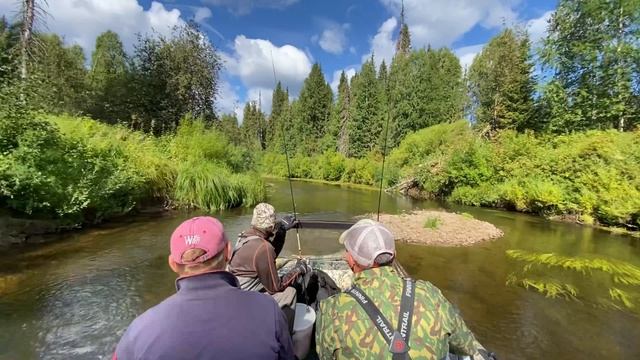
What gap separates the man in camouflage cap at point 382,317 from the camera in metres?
2.09

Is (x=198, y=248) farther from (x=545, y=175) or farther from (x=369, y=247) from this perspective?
(x=545, y=175)

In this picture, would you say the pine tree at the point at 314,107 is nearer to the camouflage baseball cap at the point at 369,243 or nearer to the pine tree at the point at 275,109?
the pine tree at the point at 275,109

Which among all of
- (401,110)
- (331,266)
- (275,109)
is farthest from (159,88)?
(275,109)

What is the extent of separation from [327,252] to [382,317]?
4357 mm

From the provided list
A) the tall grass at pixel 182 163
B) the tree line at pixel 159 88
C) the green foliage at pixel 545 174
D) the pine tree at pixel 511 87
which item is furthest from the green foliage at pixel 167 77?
the pine tree at pixel 511 87

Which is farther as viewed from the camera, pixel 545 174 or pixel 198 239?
pixel 545 174

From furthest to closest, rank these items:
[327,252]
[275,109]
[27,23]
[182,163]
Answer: [275,109] < [182,163] < [27,23] < [327,252]

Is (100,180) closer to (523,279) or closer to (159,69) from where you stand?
(523,279)

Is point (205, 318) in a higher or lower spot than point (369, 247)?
lower

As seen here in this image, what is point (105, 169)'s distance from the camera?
11.7 meters

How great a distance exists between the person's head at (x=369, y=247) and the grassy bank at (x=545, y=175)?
1690 cm

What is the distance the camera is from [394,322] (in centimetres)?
210

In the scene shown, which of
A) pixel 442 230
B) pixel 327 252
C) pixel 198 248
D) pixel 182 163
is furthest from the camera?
pixel 182 163

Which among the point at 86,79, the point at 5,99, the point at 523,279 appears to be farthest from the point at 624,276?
the point at 86,79
